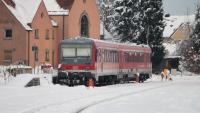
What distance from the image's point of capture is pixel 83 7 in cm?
8325

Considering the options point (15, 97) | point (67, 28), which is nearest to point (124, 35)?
point (67, 28)

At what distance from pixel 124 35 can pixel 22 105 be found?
6438cm

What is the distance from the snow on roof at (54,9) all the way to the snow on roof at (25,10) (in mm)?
3307

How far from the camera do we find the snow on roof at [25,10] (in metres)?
71.3

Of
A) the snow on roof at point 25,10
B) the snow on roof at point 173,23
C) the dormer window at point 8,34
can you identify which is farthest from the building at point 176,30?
the dormer window at point 8,34

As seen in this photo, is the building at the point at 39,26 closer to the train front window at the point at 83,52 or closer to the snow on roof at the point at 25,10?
the snow on roof at the point at 25,10

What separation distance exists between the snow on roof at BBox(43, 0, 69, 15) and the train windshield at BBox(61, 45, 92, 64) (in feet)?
121

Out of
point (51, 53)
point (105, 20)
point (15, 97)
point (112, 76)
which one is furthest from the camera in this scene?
point (105, 20)

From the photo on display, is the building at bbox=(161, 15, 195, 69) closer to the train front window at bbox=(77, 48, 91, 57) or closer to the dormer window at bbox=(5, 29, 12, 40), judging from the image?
the dormer window at bbox=(5, 29, 12, 40)

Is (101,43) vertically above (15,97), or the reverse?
(101,43)

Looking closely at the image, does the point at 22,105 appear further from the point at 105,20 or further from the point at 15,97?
the point at 105,20

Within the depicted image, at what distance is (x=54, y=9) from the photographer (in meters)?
80.6

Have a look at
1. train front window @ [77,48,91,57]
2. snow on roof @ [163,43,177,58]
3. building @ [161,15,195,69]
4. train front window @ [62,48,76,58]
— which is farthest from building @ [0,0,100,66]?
building @ [161,15,195,69]

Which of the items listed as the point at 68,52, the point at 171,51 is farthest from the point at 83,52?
the point at 171,51
